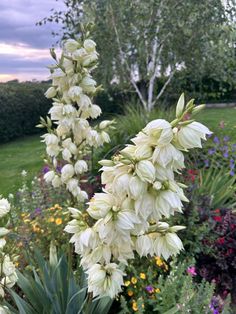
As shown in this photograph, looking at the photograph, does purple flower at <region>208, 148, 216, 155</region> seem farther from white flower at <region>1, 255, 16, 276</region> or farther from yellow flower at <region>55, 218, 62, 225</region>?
white flower at <region>1, 255, 16, 276</region>

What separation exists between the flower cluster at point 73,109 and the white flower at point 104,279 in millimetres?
1078

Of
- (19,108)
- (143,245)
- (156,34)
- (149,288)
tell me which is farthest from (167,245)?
(19,108)

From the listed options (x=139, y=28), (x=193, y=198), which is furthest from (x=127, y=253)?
(x=139, y=28)

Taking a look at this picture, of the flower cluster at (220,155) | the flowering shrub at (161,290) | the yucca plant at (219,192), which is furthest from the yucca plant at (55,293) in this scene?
the flower cluster at (220,155)

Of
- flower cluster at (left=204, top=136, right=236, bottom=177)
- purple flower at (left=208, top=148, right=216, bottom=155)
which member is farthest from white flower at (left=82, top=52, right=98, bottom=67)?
purple flower at (left=208, top=148, right=216, bottom=155)

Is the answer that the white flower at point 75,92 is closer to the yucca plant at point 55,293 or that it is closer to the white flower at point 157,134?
the yucca plant at point 55,293

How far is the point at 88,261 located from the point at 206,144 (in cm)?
524

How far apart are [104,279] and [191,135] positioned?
546mm

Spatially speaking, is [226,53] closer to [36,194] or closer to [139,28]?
[139,28]

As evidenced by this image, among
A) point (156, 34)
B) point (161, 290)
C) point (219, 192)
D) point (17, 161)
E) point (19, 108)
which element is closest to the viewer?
point (161, 290)

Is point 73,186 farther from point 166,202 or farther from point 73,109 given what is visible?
point 166,202

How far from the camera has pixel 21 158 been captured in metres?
8.89

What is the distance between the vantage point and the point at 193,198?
11.4 feet

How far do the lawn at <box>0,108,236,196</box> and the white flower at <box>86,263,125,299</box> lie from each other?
4932 mm
